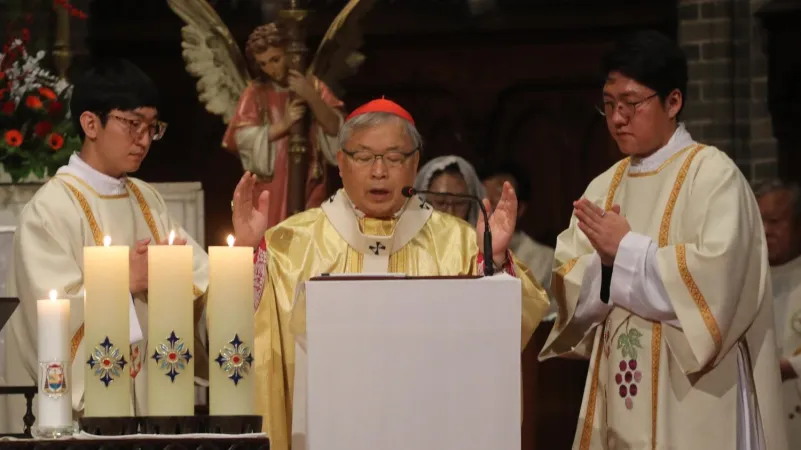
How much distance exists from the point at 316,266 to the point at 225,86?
4014 mm

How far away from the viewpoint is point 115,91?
16.2ft

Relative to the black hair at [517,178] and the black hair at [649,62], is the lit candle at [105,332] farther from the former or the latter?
the black hair at [517,178]

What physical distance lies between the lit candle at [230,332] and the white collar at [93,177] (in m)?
1.41

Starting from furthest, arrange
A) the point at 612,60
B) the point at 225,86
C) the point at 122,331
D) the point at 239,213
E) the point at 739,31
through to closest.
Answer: the point at 739,31 → the point at 225,86 → the point at 612,60 → the point at 239,213 → the point at 122,331

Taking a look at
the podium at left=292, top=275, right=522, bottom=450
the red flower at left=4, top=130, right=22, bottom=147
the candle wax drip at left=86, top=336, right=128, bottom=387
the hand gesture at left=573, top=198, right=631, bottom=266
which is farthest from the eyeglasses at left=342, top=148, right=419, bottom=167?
the red flower at left=4, top=130, right=22, bottom=147

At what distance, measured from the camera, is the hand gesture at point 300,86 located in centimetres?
846

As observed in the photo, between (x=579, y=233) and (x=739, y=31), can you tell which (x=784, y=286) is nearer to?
(x=579, y=233)

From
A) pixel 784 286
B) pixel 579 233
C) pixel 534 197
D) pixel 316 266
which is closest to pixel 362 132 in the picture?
pixel 316 266

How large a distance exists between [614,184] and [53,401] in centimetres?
226

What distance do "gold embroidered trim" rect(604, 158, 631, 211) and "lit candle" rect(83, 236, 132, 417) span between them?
2.02 m

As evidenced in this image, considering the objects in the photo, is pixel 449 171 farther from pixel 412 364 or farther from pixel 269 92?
pixel 412 364

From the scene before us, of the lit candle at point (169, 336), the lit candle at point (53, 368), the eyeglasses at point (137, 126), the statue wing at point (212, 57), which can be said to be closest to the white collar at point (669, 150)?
the eyeglasses at point (137, 126)

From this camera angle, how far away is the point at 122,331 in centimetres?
361

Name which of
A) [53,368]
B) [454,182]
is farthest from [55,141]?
[53,368]
